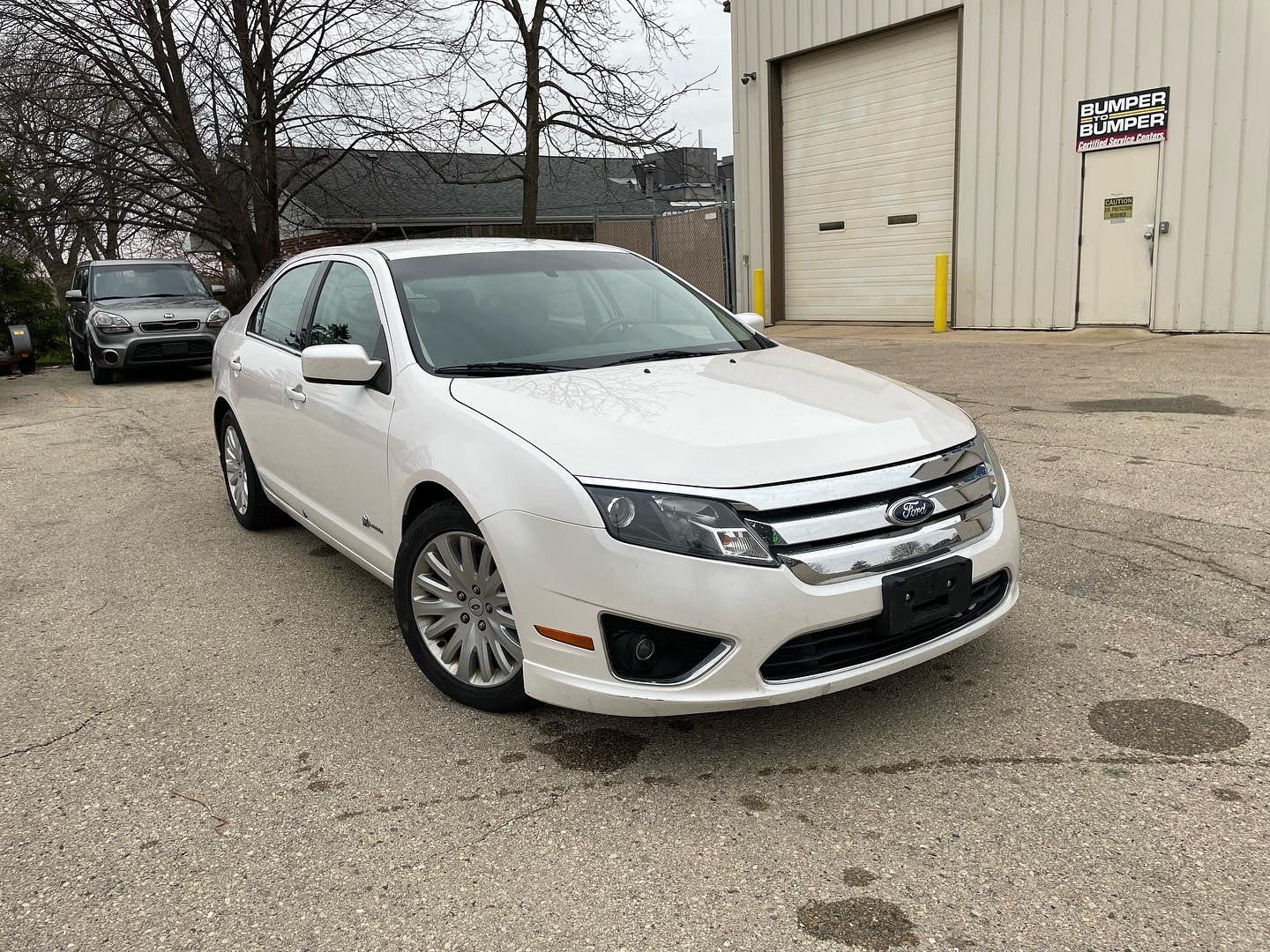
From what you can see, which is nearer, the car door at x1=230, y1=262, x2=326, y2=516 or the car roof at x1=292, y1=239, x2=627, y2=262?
the car roof at x1=292, y1=239, x2=627, y2=262

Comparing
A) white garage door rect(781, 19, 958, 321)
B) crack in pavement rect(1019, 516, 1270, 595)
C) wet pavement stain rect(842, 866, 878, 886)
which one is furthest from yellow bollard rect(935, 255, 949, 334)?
wet pavement stain rect(842, 866, 878, 886)

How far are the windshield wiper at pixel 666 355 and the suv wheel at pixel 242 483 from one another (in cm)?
251

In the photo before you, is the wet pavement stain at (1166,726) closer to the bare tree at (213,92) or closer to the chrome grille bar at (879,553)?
the chrome grille bar at (879,553)

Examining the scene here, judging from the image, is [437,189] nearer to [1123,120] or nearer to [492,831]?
[1123,120]

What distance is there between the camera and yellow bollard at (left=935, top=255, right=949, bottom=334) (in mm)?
15156

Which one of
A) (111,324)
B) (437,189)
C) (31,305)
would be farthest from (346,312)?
(437,189)

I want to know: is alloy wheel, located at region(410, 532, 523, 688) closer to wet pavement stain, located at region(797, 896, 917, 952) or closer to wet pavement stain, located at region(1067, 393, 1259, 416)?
wet pavement stain, located at region(797, 896, 917, 952)

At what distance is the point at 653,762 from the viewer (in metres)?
3.03

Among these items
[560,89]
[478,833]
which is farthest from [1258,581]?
[560,89]

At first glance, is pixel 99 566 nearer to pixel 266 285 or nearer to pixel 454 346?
pixel 266 285

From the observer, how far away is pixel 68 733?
3.38 m

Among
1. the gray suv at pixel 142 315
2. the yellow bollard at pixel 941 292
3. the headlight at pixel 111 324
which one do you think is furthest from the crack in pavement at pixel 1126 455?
the headlight at pixel 111 324

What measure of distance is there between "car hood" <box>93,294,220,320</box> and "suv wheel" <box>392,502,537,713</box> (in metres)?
12.2

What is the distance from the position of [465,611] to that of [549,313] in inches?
54.9
